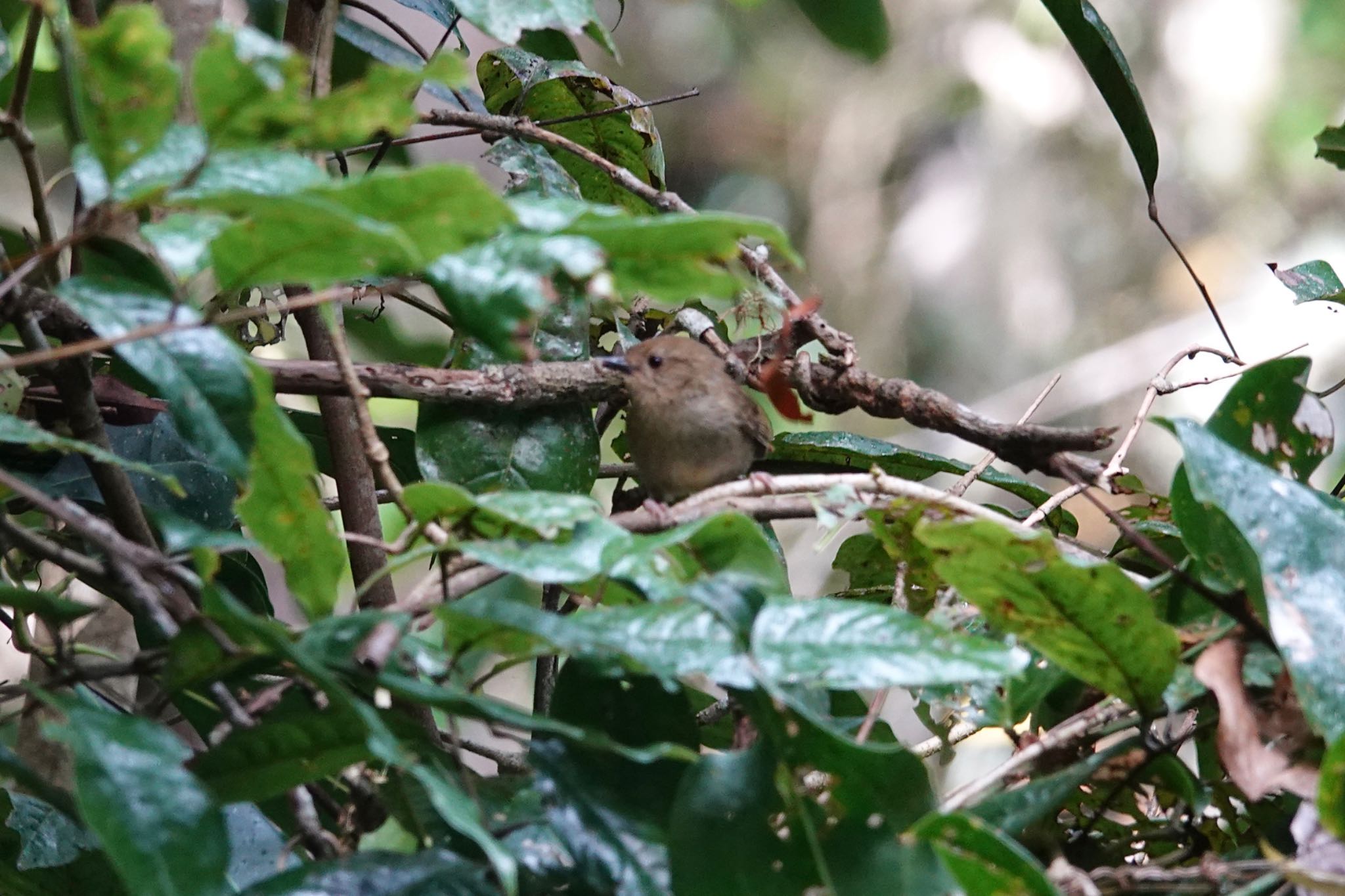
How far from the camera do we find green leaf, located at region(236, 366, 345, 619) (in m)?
1.20

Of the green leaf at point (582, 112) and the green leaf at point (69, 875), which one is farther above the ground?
the green leaf at point (582, 112)

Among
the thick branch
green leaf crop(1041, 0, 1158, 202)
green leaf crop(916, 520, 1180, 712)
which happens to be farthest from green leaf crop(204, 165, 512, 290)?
green leaf crop(1041, 0, 1158, 202)

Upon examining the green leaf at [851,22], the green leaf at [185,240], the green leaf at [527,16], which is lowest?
the green leaf at [185,240]

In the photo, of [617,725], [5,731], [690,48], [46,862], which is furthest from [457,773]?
[690,48]

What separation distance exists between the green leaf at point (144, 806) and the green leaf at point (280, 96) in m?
0.51

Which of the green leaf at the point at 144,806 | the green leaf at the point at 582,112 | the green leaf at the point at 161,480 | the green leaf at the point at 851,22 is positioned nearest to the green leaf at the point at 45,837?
the green leaf at the point at 161,480

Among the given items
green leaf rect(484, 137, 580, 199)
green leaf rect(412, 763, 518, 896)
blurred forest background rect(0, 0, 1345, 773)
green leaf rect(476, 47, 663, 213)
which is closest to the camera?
green leaf rect(412, 763, 518, 896)

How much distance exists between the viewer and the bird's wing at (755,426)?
11.8ft

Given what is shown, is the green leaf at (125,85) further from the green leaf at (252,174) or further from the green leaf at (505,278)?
the green leaf at (505,278)

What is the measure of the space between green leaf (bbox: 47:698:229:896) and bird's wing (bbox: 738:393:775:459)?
2583 millimetres

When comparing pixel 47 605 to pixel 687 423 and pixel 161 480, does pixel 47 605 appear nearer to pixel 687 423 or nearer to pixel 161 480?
pixel 161 480

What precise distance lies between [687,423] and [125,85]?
2.50m

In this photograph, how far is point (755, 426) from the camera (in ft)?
11.8

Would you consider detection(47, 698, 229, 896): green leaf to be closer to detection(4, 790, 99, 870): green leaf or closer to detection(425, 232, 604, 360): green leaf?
detection(425, 232, 604, 360): green leaf
